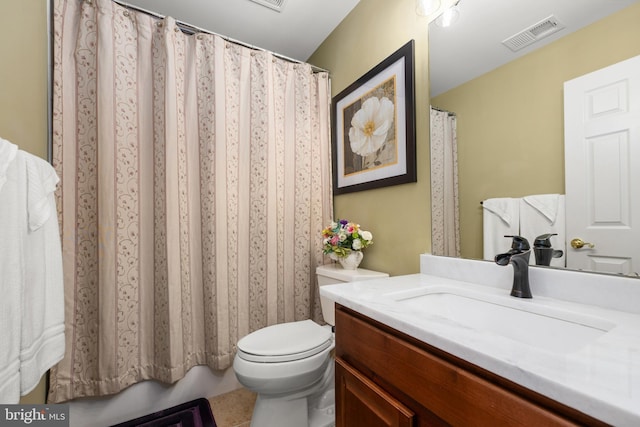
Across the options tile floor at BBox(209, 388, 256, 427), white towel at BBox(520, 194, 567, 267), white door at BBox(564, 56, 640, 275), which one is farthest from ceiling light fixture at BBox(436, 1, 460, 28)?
tile floor at BBox(209, 388, 256, 427)

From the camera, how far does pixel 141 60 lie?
1452mm

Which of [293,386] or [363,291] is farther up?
[363,291]

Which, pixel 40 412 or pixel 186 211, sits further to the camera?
pixel 186 211

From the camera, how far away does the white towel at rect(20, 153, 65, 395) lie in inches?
26.7

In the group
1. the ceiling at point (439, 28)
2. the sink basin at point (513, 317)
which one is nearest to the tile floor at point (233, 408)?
the sink basin at point (513, 317)

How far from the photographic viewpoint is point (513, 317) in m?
0.78

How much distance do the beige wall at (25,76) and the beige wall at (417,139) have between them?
5.13 ft

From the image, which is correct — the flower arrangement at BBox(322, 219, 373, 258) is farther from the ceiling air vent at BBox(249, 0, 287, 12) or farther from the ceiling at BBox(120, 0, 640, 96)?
the ceiling air vent at BBox(249, 0, 287, 12)

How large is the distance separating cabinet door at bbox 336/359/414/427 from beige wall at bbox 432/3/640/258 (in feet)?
2.19

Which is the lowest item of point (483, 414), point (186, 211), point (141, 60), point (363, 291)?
point (483, 414)

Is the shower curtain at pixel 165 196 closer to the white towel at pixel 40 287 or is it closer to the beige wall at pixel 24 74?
the beige wall at pixel 24 74

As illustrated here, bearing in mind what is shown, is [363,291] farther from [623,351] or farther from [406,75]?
[406,75]

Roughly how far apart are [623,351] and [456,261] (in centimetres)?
65

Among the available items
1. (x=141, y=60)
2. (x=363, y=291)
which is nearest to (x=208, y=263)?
(x=363, y=291)
